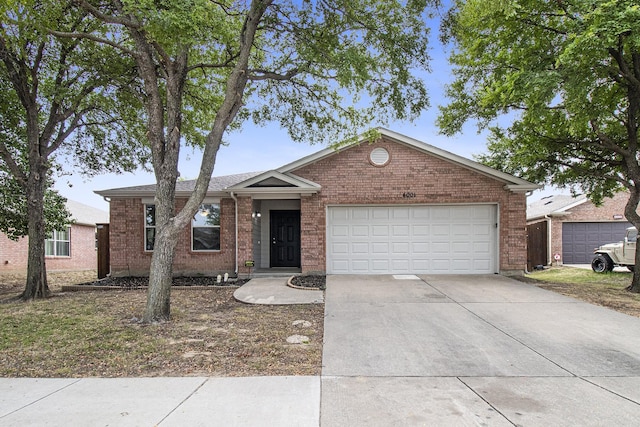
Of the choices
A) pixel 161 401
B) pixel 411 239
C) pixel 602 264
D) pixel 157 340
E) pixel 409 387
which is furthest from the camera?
pixel 602 264

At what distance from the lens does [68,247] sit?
75.5 feet

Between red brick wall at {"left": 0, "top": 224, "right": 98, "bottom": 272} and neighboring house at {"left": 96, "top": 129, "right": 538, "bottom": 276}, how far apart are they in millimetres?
10569

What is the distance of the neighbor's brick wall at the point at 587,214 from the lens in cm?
1936

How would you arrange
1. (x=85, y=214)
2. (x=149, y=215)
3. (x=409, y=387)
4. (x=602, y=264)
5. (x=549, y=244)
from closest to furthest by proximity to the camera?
(x=409, y=387) → (x=149, y=215) → (x=602, y=264) → (x=549, y=244) → (x=85, y=214)

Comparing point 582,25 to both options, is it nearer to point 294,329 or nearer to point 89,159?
point 294,329

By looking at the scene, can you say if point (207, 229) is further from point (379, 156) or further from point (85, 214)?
point (85, 214)

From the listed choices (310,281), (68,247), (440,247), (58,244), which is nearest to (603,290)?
(440,247)

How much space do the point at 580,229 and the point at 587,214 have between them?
2.68 feet

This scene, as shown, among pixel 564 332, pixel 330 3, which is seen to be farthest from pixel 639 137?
pixel 330 3

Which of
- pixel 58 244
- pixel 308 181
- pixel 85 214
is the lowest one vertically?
pixel 58 244

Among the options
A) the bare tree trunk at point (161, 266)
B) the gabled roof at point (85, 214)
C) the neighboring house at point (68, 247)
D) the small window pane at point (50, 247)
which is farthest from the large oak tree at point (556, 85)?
the gabled roof at point (85, 214)

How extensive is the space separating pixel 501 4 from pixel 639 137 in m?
6.73

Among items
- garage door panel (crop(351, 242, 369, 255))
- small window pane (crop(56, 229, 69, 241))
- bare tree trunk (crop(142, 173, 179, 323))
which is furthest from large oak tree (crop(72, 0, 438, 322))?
small window pane (crop(56, 229, 69, 241))

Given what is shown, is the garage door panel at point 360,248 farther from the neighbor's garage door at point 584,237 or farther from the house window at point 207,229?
the neighbor's garage door at point 584,237
